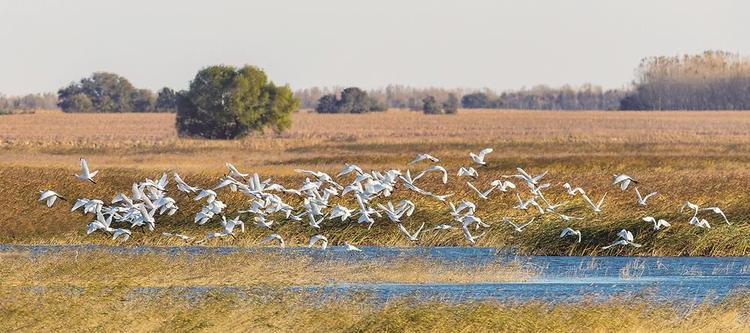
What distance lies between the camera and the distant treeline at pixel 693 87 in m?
171

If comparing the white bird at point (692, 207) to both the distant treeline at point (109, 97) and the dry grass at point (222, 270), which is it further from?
the distant treeline at point (109, 97)

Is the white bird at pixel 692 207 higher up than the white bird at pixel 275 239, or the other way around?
the white bird at pixel 692 207

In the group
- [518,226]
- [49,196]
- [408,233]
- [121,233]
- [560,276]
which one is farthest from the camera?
[518,226]

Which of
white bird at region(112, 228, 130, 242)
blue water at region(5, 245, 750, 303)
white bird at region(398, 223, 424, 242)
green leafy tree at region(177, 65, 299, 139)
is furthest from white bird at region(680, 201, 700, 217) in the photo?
green leafy tree at region(177, 65, 299, 139)

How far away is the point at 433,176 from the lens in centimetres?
4025

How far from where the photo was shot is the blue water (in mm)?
22531

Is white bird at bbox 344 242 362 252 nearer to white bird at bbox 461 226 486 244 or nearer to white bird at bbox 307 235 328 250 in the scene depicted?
white bird at bbox 307 235 328 250

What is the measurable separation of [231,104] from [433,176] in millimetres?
52359

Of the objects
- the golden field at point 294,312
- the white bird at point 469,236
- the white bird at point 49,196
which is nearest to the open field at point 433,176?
the white bird at point 469,236

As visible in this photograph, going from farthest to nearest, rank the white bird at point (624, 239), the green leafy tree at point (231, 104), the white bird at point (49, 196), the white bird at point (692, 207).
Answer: the green leafy tree at point (231, 104) < the white bird at point (692, 207) < the white bird at point (624, 239) < the white bird at point (49, 196)

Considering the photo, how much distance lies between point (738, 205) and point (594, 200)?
432 cm

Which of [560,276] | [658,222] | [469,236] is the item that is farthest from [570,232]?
[560,276]

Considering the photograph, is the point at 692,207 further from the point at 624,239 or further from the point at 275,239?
the point at 275,239

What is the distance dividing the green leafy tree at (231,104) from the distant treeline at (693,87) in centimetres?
8305
